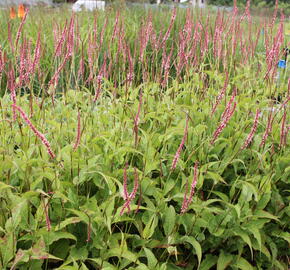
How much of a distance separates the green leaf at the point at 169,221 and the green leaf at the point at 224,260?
33 centimetres

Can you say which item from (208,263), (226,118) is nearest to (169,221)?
(208,263)

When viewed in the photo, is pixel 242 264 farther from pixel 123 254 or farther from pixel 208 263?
pixel 123 254

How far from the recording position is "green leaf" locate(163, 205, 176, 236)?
1.95 m

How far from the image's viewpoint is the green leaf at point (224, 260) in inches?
82.9

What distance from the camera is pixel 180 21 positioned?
616 cm

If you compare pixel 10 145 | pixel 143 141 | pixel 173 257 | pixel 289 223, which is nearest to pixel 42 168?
pixel 10 145

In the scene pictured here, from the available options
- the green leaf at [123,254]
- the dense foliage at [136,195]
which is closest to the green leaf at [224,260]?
the dense foliage at [136,195]

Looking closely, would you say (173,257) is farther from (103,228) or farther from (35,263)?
(35,263)

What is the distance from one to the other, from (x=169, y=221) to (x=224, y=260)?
36cm

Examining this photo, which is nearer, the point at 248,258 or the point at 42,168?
the point at 42,168

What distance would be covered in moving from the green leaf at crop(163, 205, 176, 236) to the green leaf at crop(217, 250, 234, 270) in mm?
328

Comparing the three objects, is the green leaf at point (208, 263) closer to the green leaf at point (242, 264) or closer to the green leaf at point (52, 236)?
the green leaf at point (242, 264)

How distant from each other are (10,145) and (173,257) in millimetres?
915

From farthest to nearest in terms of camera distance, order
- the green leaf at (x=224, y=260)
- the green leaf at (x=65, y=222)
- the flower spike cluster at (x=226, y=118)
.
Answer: the green leaf at (x=224, y=260)
the flower spike cluster at (x=226, y=118)
the green leaf at (x=65, y=222)
